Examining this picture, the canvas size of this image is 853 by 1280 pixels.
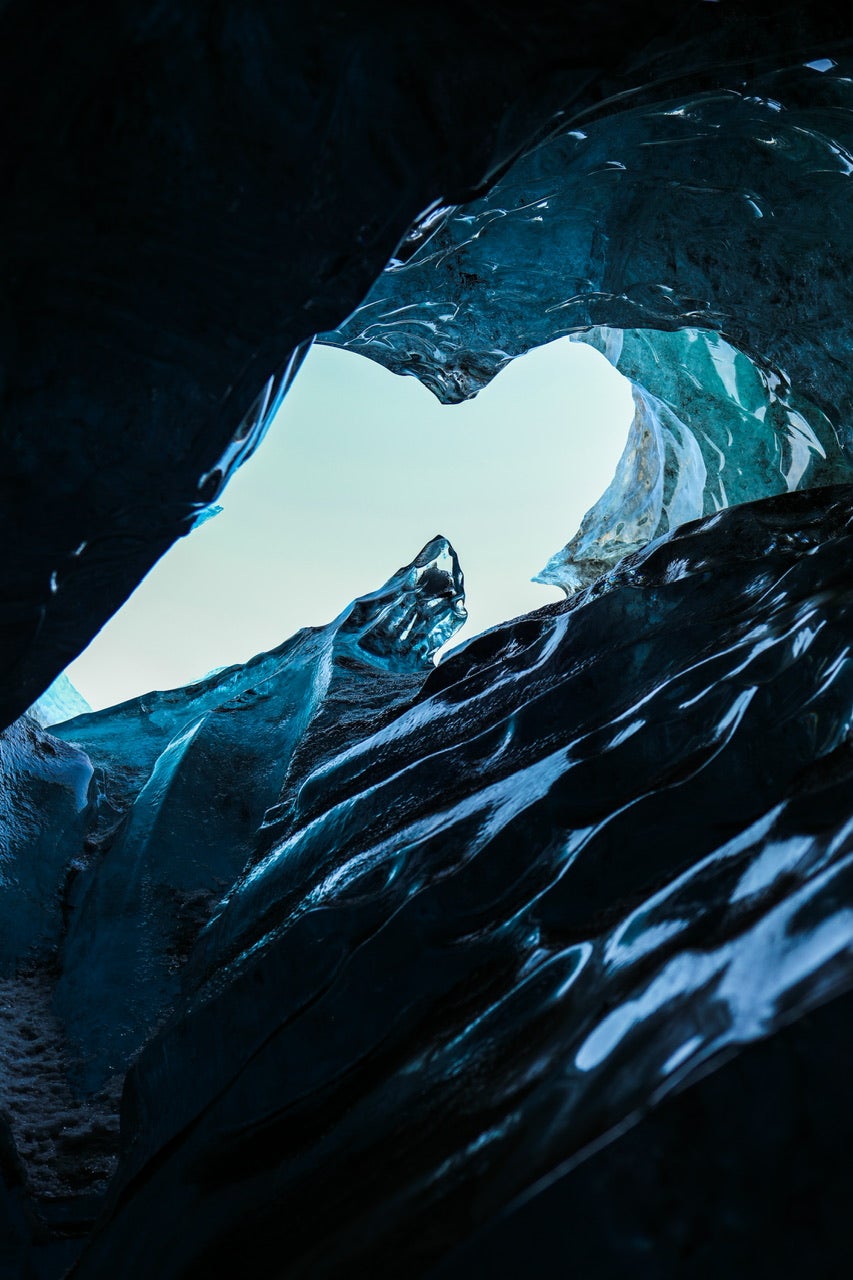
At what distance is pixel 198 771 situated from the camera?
257 centimetres

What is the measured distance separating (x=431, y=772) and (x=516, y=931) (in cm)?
55

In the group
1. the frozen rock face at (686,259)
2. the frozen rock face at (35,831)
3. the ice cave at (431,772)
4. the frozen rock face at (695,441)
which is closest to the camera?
the ice cave at (431,772)

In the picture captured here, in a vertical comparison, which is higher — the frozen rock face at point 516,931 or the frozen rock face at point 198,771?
the frozen rock face at point 198,771

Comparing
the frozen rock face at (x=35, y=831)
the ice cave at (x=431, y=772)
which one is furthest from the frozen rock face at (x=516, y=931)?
the frozen rock face at (x=35, y=831)

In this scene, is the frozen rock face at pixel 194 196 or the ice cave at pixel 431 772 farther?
the frozen rock face at pixel 194 196

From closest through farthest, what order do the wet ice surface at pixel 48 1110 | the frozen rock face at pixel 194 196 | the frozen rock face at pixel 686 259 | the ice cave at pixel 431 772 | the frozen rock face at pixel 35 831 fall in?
the ice cave at pixel 431 772, the frozen rock face at pixel 194 196, the wet ice surface at pixel 48 1110, the frozen rock face at pixel 686 259, the frozen rock face at pixel 35 831

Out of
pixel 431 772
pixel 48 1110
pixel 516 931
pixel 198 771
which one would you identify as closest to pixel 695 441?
→ pixel 198 771

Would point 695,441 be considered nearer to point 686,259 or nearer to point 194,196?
point 686,259

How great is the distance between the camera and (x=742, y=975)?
711 millimetres

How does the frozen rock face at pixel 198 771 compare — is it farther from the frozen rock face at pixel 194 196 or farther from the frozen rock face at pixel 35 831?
the frozen rock face at pixel 194 196

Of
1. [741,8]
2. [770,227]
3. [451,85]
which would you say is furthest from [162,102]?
[770,227]

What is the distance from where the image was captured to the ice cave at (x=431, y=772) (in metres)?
0.69

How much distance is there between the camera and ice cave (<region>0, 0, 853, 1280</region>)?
0.69 meters

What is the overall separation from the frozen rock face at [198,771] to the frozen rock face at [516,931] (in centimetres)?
28
